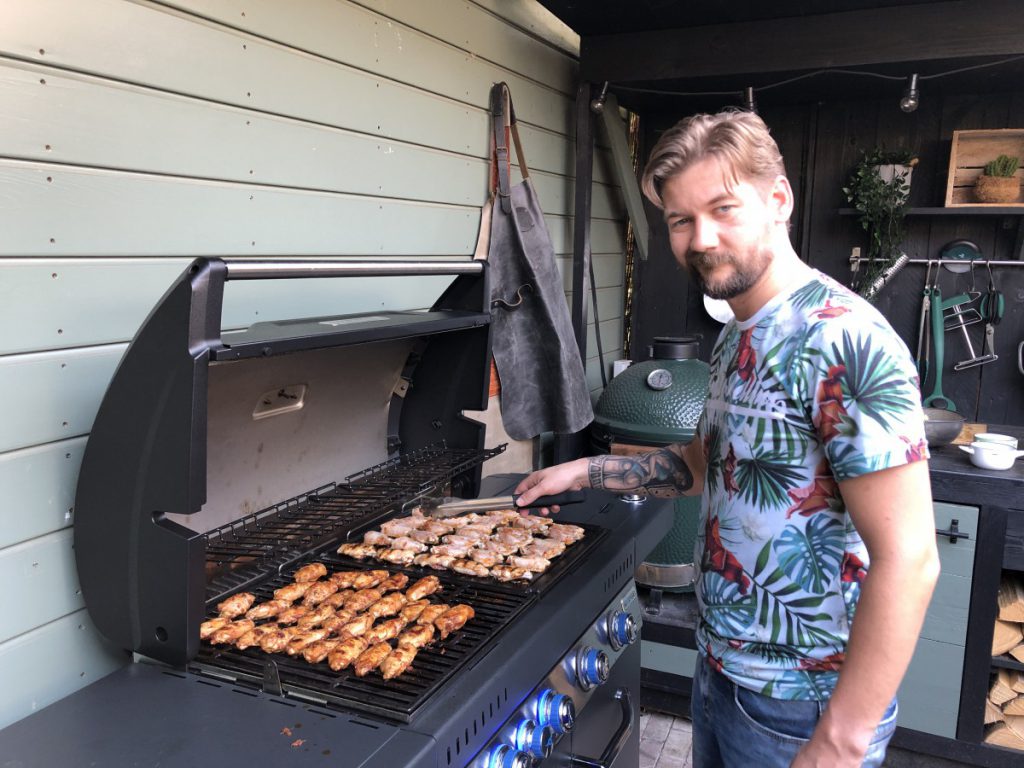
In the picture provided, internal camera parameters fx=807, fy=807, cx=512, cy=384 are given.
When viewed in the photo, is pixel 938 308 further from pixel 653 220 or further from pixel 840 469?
pixel 840 469

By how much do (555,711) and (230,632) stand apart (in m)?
0.61

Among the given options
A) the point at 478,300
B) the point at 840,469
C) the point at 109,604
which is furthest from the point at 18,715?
the point at 840,469

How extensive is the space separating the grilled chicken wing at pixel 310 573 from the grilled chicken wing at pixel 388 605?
0.19m

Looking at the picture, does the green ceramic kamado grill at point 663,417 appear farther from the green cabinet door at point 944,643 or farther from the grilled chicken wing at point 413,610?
the grilled chicken wing at point 413,610

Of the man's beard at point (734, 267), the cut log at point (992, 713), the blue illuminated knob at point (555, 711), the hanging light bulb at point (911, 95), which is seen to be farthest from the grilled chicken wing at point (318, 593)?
the hanging light bulb at point (911, 95)

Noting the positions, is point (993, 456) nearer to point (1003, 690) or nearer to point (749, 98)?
point (1003, 690)

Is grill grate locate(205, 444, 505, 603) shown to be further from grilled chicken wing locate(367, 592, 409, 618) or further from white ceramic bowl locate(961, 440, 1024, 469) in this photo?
white ceramic bowl locate(961, 440, 1024, 469)

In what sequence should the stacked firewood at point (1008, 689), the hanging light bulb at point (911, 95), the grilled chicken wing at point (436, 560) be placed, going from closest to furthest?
the grilled chicken wing at point (436, 560)
the stacked firewood at point (1008, 689)
the hanging light bulb at point (911, 95)

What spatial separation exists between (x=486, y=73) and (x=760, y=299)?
1665mm

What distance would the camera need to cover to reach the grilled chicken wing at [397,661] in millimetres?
1324

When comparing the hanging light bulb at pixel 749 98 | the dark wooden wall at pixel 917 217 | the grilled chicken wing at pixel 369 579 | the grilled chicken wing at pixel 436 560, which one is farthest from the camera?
the dark wooden wall at pixel 917 217

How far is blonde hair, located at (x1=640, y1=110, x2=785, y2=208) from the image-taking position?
1.37m

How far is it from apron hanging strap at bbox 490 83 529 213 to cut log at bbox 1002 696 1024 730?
2.51 m

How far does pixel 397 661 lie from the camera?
4.42 feet
